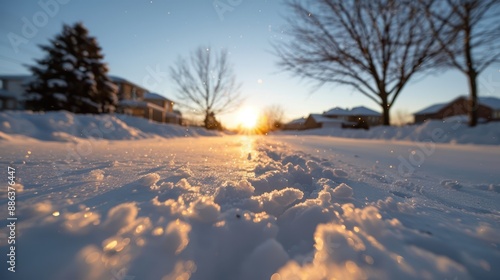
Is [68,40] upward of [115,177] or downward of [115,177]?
upward

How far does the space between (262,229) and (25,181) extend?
→ 1.29 meters

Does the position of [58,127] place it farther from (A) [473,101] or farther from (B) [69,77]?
(B) [69,77]

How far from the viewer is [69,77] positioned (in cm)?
1309

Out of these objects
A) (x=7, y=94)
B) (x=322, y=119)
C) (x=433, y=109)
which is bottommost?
(x=322, y=119)

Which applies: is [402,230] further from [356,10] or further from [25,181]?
[356,10]

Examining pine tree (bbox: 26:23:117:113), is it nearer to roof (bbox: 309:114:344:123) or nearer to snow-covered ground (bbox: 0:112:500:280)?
snow-covered ground (bbox: 0:112:500:280)

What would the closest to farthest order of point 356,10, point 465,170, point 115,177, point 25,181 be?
1. point 25,181
2. point 115,177
3. point 465,170
4. point 356,10

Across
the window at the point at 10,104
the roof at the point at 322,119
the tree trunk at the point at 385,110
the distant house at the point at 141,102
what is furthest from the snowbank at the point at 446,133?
the window at the point at 10,104

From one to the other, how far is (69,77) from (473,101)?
18.8 metres

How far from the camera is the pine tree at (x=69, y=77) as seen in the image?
493 inches

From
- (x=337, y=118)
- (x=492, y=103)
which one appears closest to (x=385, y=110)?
(x=337, y=118)

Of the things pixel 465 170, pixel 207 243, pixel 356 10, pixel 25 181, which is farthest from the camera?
pixel 356 10

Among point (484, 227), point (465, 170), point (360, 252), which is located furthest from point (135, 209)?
point (465, 170)

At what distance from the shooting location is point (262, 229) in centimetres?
73
